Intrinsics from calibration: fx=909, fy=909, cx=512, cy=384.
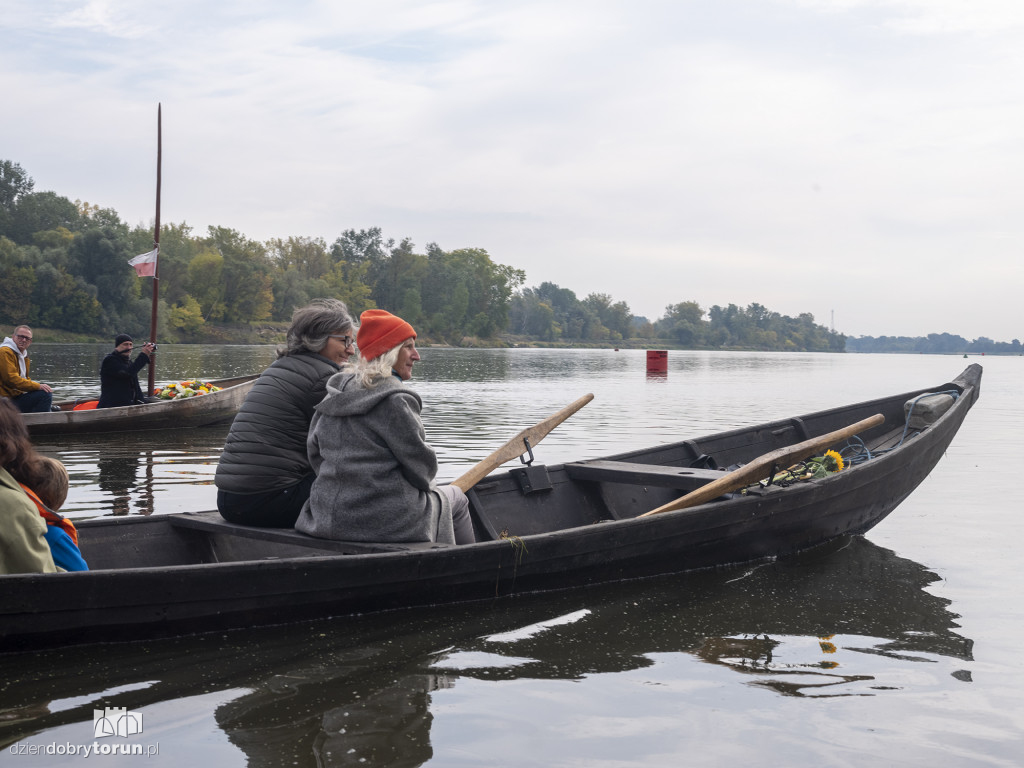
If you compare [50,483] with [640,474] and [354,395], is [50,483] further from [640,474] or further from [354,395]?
[640,474]

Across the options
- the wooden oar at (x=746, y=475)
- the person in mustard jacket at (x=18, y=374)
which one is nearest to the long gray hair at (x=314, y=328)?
the wooden oar at (x=746, y=475)

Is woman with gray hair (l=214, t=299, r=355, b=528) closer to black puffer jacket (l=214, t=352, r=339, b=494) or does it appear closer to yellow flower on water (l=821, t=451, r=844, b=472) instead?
black puffer jacket (l=214, t=352, r=339, b=494)

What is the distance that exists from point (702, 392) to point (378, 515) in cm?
2591

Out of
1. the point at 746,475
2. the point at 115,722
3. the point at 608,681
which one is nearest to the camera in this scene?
the point at 115,722

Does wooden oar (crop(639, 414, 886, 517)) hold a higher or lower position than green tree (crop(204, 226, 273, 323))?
lower

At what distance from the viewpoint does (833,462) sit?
743cm

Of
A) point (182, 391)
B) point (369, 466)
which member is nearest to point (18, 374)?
point (182, 391)

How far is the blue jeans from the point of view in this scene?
483 inches

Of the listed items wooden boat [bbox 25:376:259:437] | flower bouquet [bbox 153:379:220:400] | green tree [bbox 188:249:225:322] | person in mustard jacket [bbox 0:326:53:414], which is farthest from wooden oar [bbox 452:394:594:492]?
green tree [bbox 188:249:225:322]

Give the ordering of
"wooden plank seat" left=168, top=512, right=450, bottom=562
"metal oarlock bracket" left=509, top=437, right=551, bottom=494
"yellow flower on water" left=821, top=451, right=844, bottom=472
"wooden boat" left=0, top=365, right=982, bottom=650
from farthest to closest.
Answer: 1. "yellow flower on water" left=821, top=451, right=844, bottom=472
2. "metal oarlock bracket" left=509, top=437, right=551, bottom=494
3. "wooden plank seat" left=168, top=512, right=450, bottom=562
4. "wooden boat" left=0, top=365, right=982, bottom=650

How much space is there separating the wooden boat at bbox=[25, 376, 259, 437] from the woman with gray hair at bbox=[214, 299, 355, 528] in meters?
6.87

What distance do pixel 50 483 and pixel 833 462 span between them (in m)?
5.77

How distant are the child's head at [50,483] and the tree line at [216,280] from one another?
57770mm

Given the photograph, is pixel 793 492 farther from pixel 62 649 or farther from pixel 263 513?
pixel 62 649
